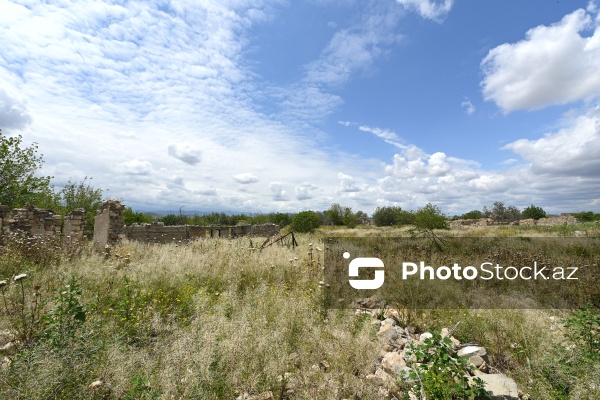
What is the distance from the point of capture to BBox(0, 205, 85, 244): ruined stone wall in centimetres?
1030

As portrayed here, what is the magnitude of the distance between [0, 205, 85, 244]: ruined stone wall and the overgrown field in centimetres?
700

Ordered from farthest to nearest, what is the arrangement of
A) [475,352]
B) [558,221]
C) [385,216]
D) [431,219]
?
[385,216] → [558,221] → [431,219] → [475,352]

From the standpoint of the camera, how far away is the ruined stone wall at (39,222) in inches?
406

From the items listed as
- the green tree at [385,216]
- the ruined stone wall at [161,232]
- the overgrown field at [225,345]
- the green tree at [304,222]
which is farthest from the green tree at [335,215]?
the overgrown field at [225,345]

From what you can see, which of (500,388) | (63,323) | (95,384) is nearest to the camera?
(95,384)

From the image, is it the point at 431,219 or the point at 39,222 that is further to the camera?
the point at 431,219

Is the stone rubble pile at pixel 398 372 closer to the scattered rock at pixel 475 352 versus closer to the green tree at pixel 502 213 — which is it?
the scattered rock at pixel 475 352

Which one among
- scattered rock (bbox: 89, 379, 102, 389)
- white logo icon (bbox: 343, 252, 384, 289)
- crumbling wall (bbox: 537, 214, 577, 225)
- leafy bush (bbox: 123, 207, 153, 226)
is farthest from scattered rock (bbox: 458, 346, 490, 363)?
crumbling wall (bbox: 537, 214, 577, 225)

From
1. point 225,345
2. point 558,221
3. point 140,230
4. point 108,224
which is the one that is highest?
point 558,221

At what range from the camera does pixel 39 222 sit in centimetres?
1127

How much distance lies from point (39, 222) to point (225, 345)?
12370 mm

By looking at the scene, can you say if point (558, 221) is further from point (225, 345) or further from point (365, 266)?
point (225, 345)

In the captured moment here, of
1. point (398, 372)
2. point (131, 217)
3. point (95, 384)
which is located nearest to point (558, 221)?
point (398, 372)

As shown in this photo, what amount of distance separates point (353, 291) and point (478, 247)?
22.4 feet
